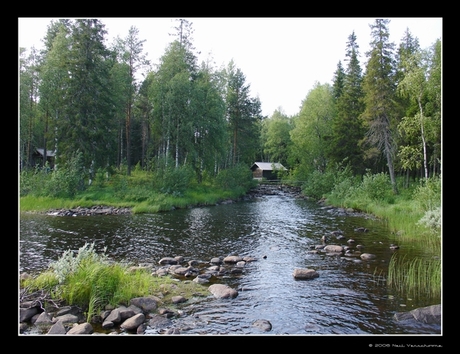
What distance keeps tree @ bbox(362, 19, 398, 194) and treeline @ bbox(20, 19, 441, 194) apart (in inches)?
3.4

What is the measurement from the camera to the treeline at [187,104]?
26.9m

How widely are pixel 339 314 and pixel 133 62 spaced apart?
122 feet

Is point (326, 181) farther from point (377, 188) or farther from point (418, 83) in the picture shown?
point (418, 83)

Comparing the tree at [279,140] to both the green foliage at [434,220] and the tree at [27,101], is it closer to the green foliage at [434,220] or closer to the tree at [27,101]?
the tree at [27,101]

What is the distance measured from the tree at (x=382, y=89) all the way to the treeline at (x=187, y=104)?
9cm

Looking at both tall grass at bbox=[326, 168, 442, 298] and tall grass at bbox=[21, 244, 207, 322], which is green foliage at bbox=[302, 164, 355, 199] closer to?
tall grass at bbox=[326, 168, 442, 298]

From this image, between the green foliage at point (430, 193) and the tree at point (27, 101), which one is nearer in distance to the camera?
the green foliage at point (430, 193)

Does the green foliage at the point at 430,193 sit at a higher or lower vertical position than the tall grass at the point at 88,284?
higher

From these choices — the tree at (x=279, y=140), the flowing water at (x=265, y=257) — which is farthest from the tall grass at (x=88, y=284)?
the tree at (x=279, y=140)

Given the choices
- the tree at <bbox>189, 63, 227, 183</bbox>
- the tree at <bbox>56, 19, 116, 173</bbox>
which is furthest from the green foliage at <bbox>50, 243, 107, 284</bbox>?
the tree at <bbox>189, 63, 227, 183</bbox>

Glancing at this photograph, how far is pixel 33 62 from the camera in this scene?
1543 inches

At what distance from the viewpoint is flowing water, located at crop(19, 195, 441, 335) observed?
704cm

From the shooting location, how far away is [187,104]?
32.3m
